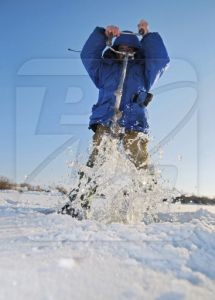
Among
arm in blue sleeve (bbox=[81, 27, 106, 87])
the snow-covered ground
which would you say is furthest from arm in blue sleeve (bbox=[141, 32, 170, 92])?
the snow-covered ground

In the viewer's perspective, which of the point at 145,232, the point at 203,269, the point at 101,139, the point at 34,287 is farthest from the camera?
the point at 101,139

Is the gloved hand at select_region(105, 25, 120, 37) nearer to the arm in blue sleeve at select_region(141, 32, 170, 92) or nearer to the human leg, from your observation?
the arm in blue sleeve at select_region(141, 32, 170, 92)

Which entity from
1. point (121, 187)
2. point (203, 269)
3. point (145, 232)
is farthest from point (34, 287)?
point (121, 187)

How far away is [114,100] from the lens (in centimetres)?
468

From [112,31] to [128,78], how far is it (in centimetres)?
51

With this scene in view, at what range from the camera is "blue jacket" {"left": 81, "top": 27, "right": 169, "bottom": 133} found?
466 centimetres

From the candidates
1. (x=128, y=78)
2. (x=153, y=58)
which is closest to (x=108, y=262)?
(x=128, y=78)

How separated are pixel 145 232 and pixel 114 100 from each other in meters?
2.28

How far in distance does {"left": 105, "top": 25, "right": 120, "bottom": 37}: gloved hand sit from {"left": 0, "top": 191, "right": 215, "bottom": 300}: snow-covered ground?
2585mm

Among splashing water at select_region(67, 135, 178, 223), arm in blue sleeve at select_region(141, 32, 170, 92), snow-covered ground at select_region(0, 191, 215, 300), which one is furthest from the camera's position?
arm in blue sleeve at select_region(141, 32, 170, 92)

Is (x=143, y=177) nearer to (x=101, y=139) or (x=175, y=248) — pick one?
(x=101, y=139)

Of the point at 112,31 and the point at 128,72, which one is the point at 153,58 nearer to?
the point at 128,72

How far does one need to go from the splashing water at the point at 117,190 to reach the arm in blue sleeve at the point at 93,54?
0.79 metres

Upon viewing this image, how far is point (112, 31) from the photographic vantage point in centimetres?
480
